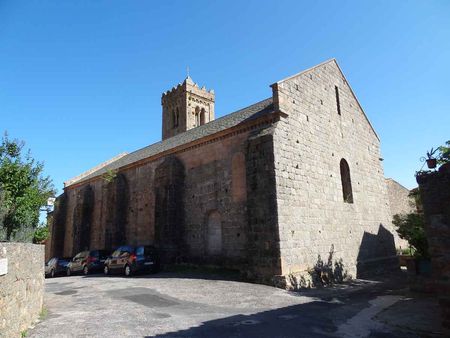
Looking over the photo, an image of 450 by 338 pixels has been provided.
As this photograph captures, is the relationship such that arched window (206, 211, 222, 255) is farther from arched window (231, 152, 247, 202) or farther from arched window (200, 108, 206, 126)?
arched window (200, 108, 206, 126)

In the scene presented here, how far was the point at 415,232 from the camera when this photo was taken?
12.0 metres

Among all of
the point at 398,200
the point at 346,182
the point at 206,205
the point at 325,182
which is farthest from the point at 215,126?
the point at 398,200

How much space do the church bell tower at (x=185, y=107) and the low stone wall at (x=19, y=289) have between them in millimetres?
30239

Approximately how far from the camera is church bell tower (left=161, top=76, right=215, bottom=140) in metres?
37.2

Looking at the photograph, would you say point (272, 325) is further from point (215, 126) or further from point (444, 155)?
point (215, 126)

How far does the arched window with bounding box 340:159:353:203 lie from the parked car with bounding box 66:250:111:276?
14.5 m

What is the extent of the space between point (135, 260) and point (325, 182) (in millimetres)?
9966

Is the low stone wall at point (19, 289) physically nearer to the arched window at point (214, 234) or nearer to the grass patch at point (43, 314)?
the grass patch at point (43, 314)

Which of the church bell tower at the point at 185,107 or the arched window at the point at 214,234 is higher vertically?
the church bell tower at the point at 185,107

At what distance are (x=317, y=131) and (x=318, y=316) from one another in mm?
9549

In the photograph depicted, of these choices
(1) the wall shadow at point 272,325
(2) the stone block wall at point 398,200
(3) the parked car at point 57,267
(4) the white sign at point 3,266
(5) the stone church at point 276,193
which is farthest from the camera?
(2) the stone block wall at point 398,200

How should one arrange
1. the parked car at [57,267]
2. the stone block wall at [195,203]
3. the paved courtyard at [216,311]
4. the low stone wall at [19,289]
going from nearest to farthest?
1. the low stone wall at [19,289]
2. the paved courtyard at [216,311]
3. the stone block wall at [195,203]
4. the parked car at [57,267]

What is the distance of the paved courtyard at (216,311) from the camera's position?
6.36m

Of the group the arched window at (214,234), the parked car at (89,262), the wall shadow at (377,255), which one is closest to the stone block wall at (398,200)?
the wall shadow at (377,255)
